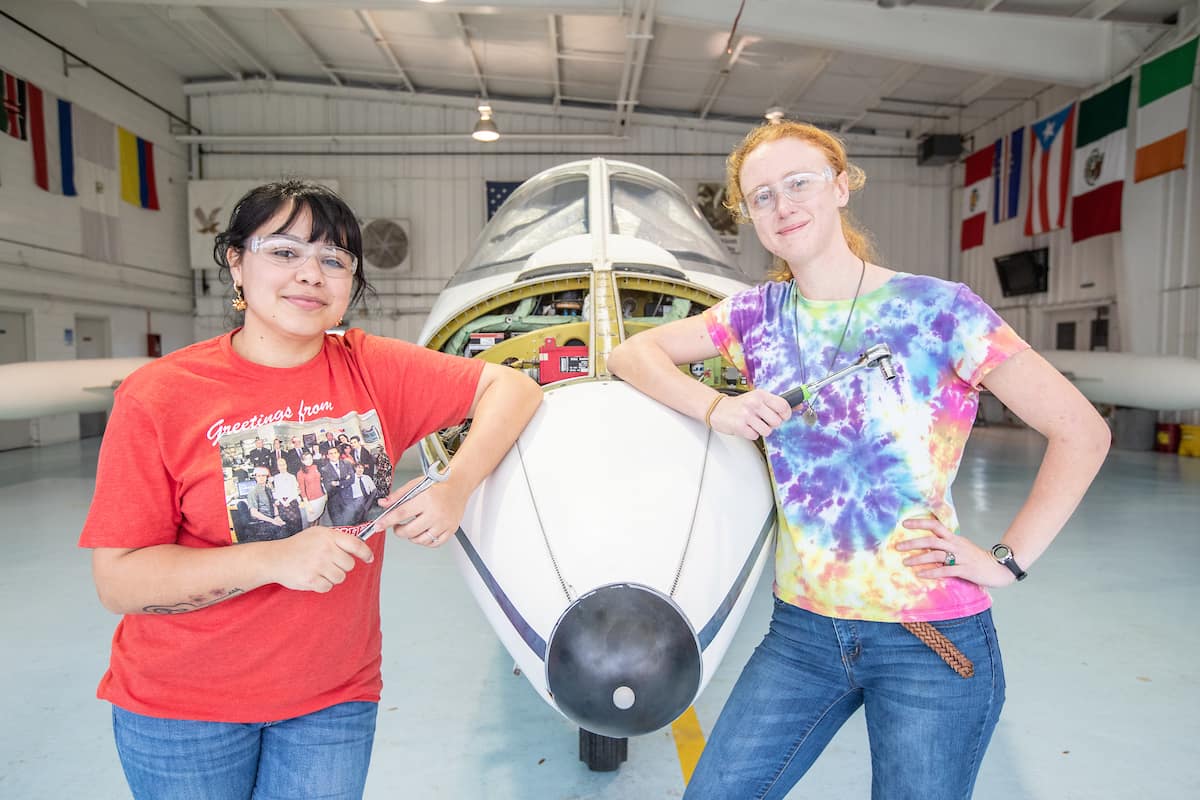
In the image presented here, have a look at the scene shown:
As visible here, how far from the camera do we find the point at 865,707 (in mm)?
1584

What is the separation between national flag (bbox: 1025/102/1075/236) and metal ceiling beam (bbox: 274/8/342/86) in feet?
50.2

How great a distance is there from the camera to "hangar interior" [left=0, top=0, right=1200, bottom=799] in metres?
3.14

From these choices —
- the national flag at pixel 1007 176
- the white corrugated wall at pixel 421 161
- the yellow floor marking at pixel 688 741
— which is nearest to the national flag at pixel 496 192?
the white corrugated wall at pixel 421 161

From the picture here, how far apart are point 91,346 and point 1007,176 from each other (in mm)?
20847

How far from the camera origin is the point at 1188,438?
12.4 m

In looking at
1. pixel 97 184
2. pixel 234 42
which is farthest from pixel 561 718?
pixel 234 42

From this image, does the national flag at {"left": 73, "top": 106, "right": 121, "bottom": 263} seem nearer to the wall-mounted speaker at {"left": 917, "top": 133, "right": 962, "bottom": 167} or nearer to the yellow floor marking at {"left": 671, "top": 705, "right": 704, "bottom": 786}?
the yellow floor marking at {"left": 671, "top": 705, "right": 704, "bottom": 786}

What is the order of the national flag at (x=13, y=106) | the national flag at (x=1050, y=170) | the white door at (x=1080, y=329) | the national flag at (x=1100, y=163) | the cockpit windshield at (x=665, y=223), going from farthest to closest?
the white door at (x=1080, y=329), the national flag at (x=1050, y=170), the national flag at (x=1100, y=163), the national flag at (x=13, y=106), the cockpit windshield at (x=665, y=223)

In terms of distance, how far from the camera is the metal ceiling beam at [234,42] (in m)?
14.4

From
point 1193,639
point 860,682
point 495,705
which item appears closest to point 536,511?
point 860,682

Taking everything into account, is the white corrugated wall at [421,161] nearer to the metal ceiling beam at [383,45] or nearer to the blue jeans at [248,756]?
the metal ceiling beam at [383,45]

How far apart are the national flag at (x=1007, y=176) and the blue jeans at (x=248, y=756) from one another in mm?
18607

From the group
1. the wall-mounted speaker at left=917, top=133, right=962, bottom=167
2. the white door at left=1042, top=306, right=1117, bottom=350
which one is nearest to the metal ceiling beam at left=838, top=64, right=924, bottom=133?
the wall-mounted speaker at left=917, top=133, right=962, bottom=167

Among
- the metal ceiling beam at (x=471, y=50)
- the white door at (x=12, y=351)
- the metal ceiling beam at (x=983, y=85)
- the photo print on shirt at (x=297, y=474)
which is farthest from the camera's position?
the metal ceiling beam at (x=471, y=50)
